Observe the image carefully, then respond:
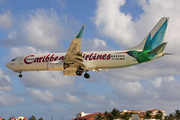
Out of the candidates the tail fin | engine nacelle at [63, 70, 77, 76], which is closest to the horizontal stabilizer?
the tail fin

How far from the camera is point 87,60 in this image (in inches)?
1451

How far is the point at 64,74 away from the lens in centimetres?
3981

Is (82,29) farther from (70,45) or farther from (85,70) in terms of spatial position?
(85,70)

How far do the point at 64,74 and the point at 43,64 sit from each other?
11.5 feet

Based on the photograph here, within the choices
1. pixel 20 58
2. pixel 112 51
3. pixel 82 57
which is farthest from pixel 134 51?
pixel 20 58

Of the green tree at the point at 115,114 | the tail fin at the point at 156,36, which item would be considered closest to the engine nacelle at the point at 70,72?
the tail fin at the point at 156,36

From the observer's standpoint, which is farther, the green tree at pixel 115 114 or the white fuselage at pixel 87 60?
the green tree at pixel 115 114

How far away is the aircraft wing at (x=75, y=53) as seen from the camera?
31.8 meters

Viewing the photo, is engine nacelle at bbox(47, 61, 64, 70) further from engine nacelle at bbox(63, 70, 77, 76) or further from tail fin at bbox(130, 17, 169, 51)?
tail fin at bbox(130, 17, 169, 51)

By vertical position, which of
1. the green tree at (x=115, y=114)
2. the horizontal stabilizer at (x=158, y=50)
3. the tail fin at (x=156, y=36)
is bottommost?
the green tree at (x=115, y=114)

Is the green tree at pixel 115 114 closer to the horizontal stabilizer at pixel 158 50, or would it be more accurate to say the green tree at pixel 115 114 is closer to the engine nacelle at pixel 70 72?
the engine nacelle at pixel 70 72

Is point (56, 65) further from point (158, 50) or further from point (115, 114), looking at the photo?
point (115, 114)

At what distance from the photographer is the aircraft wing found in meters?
31.8

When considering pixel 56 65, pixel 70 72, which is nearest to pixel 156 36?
pixel 70 72
